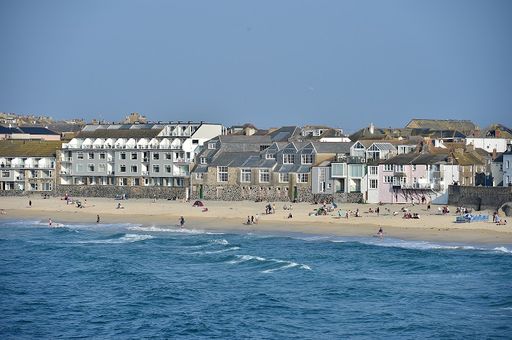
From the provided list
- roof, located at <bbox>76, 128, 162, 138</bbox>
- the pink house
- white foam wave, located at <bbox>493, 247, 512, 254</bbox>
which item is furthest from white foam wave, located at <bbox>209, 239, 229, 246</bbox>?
roof, located at <bbox>76, 128, 162, 138</bbox>

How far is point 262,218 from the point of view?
8156cm

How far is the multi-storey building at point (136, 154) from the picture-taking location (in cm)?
10200

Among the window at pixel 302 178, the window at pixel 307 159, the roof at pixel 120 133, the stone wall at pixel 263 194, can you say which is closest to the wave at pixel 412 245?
the stone wall at pixel 263 194

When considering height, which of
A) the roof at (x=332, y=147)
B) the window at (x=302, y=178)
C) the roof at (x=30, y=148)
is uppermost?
the roof at (x=30, y=148)

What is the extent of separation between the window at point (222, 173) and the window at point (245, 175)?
69.0 inches

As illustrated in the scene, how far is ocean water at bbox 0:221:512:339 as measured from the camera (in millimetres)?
45000

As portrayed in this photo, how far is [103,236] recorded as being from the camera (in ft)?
257

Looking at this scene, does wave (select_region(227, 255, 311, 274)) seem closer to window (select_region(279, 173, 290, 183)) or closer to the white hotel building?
window (select_region(279, 173, 290, 183))

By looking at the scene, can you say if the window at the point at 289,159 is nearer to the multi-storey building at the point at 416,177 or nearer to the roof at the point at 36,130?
the multi-storey building at the point at 416,177

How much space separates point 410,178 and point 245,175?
16.7 meters

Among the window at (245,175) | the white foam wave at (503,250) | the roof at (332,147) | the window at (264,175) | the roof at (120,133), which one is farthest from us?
the roof at (120,133)

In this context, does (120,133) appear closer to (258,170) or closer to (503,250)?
(258,170)

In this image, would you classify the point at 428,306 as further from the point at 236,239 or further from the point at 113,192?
the point at 113,192

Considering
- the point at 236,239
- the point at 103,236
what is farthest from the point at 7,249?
the point at 236,239
